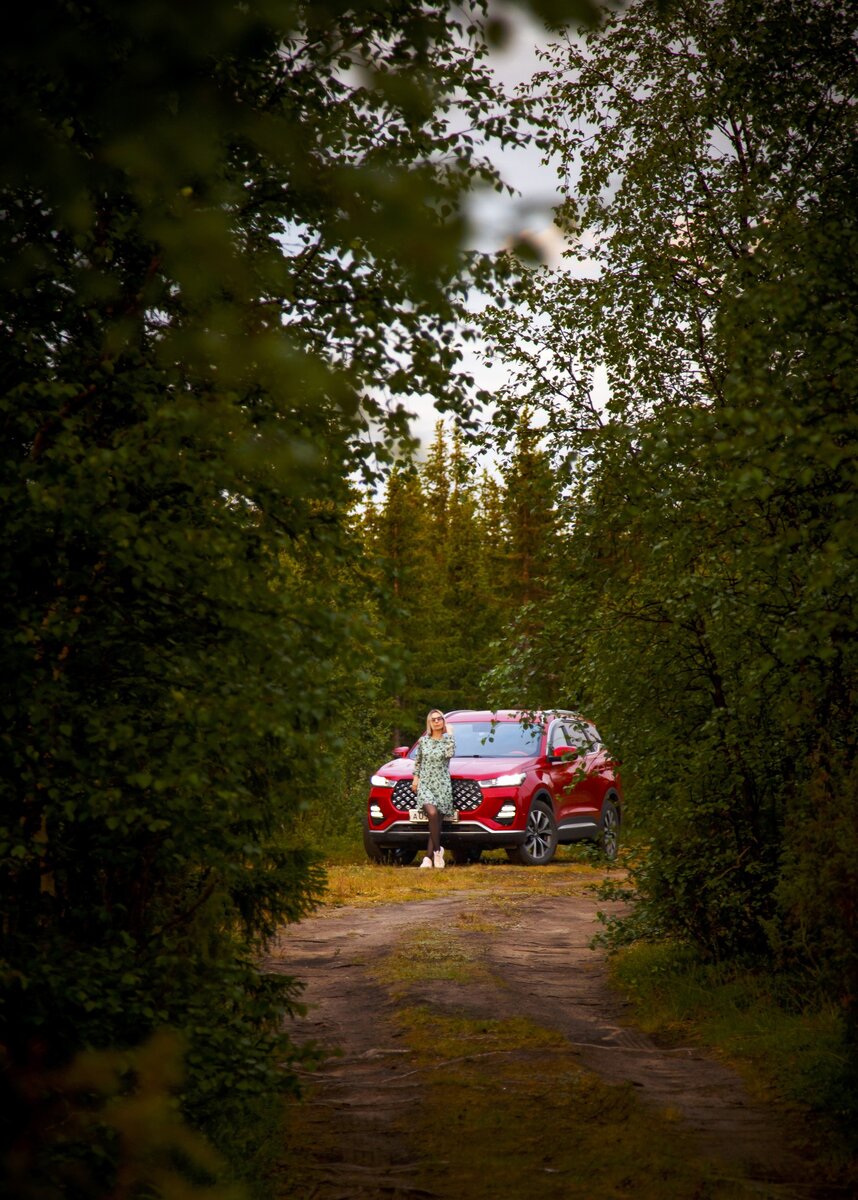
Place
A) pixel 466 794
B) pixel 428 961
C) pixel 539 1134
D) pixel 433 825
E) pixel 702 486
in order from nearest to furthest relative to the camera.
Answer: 1. pixel 539 1134
2. pixel 702 486
3. pixel 428 961
4. pixel 433 825
5. pixel 466 794

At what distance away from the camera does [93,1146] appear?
3.17 meters

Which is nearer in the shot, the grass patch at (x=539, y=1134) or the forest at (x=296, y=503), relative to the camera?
the forest at (x=296, y=503)

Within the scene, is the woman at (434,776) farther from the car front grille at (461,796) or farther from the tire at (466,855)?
the tire at (466,855)

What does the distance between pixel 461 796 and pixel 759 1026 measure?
32.2ft

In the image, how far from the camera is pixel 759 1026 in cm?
706

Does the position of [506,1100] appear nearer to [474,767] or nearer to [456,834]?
[456,834]

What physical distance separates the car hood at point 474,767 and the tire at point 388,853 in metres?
0.96

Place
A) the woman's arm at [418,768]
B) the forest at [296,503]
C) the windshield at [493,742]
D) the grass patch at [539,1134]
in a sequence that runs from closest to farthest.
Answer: the forest at [296,503], the grass patch at [539,1134], the woman's arm at [418,768], the windshield at [493,742]

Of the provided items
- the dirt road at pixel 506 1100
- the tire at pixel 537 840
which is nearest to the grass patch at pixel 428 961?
the dirt road at pixel 506 1100

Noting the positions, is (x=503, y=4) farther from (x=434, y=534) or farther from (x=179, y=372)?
(x=434, y=534)

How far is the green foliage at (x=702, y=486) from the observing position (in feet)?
20.2

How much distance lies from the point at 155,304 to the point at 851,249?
3.10 metres

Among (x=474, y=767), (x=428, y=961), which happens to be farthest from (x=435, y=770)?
(x=428, y=961)

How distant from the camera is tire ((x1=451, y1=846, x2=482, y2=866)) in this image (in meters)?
17.6
